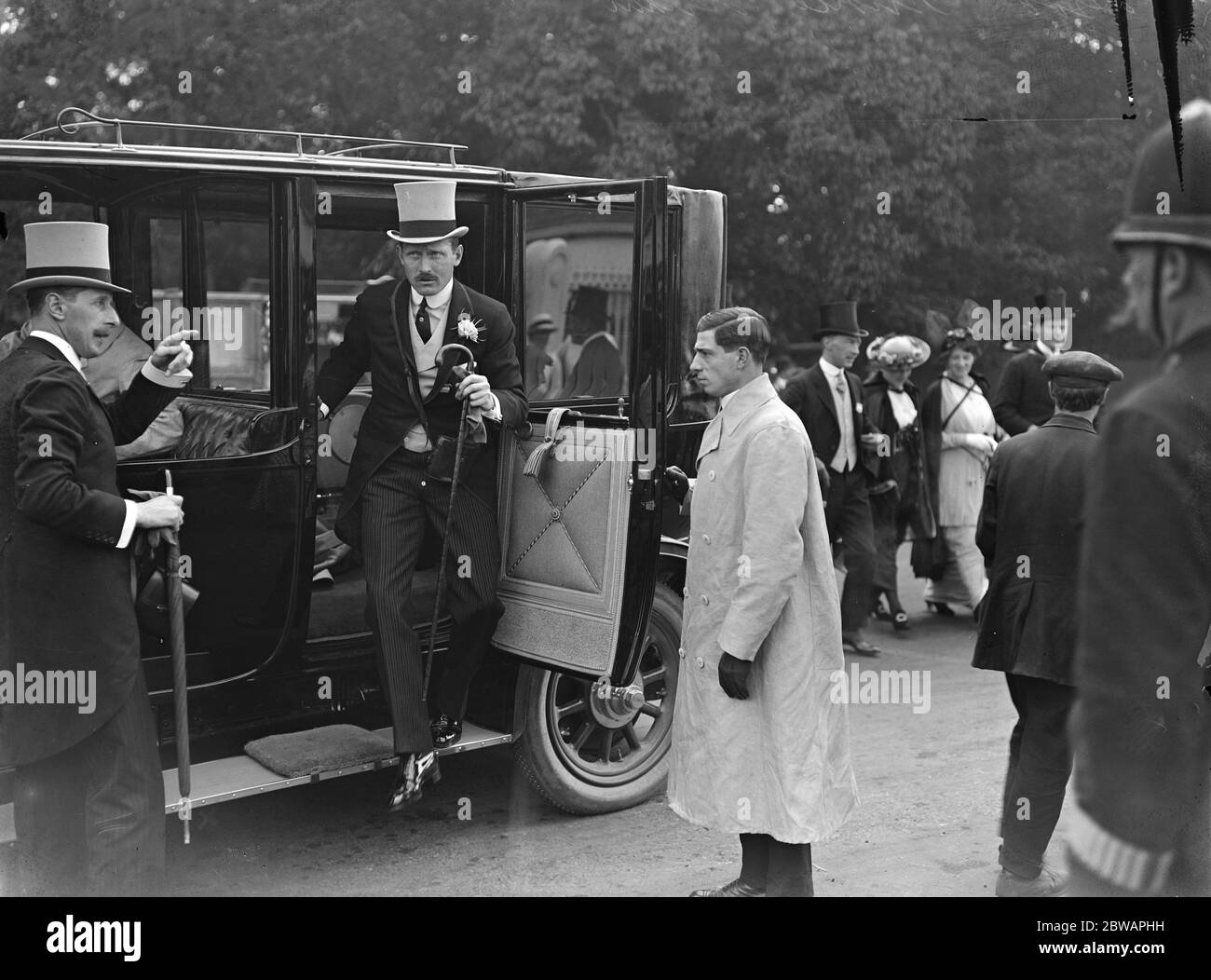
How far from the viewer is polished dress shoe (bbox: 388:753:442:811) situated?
4.67 metres

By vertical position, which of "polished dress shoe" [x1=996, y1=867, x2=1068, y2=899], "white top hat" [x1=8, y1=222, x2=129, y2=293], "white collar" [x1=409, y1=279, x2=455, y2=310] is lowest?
"polished dress shoe" [x1=996, y1=867, x2=1068, y2=899]

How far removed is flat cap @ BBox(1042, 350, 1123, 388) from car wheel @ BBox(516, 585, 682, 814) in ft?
5.48

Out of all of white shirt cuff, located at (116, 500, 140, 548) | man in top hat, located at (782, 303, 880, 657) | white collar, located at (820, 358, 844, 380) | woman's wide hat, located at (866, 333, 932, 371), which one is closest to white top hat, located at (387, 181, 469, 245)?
white shirt cuff, located at (116, 500, 140, 548)

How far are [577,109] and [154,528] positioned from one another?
7.65 meters

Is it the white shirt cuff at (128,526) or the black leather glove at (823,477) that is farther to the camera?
the black leather glove at (823,477)

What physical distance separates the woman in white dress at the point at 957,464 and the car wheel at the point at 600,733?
417 cm

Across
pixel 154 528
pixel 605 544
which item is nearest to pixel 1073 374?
pixel 605 544

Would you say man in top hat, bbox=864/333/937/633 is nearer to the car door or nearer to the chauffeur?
the car door

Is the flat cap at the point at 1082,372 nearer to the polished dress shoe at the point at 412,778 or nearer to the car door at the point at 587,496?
the car door at the point at 587,496

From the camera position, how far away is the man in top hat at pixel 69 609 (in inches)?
147

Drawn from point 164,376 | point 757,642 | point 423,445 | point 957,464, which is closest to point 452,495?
point 423,445

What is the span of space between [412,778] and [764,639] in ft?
4.44

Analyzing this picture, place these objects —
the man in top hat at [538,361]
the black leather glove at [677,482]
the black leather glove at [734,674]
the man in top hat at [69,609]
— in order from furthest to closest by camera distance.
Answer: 1. the man in top hat at [538,361]
2. the black leather glove at [677,482]
3. the black leather glove at [734,674]
4. the man in top hat at [69,609]

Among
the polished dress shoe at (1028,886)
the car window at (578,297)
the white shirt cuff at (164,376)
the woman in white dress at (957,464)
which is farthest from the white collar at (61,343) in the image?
the woman in white dress at (957,464)
